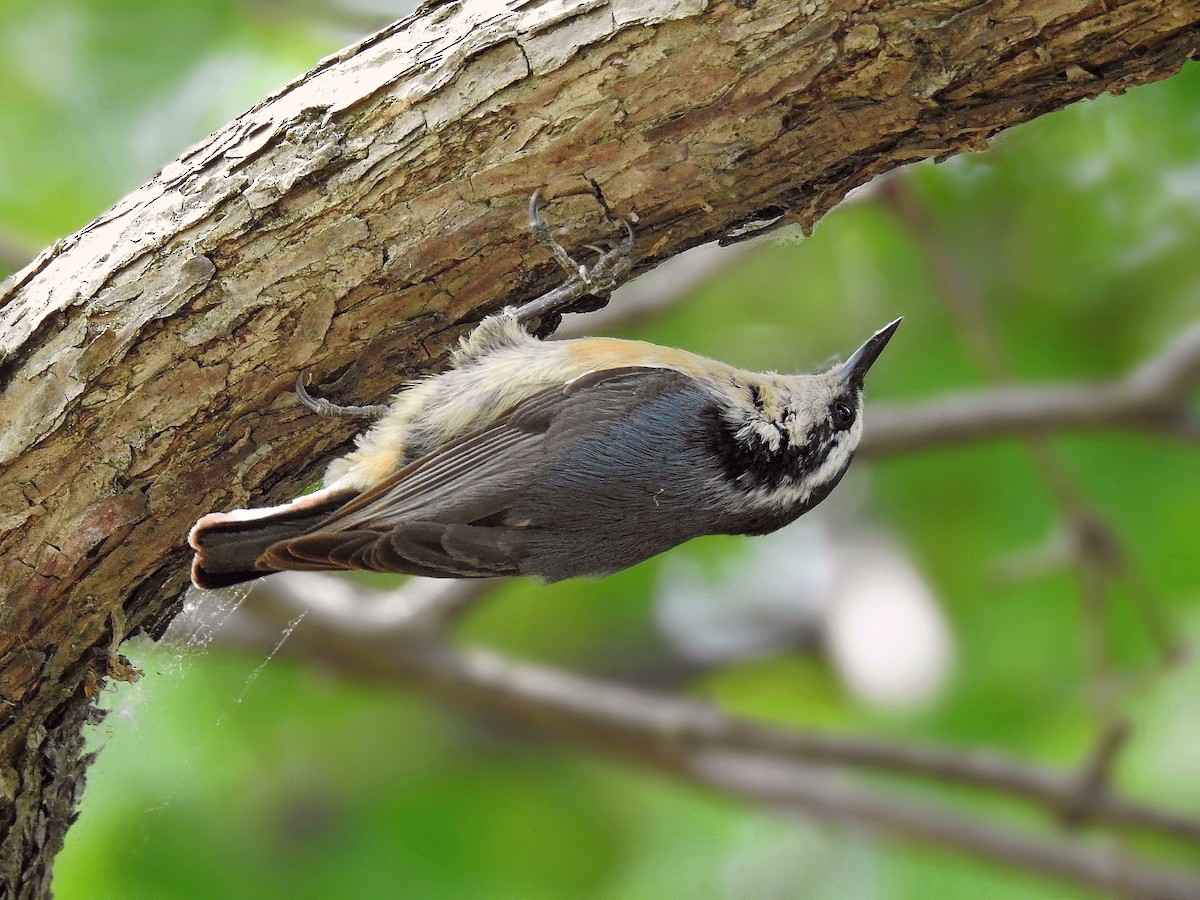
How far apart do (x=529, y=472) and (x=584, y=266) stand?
53 centimetres

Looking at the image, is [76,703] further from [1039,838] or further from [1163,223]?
[1163,223]

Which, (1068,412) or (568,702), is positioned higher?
(1068,412)

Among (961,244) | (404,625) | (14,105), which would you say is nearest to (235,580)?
(404,625)

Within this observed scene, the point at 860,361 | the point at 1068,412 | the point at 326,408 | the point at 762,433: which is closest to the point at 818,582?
the point at 1068,412

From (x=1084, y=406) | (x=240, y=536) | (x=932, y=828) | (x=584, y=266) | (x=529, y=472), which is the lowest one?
(x=932, y=828)

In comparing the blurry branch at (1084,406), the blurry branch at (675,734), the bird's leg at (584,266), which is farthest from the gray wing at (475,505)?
the blurry branch at (1084,406)

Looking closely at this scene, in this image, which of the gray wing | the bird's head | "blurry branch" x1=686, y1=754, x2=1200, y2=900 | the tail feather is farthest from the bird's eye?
"blurry branch" x1=686, y1=754, x2=1200, y2=900

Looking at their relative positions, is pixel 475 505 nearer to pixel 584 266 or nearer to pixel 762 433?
pixel 584 266

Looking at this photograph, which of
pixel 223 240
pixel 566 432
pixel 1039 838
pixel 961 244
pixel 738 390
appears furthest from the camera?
pixel 961 244

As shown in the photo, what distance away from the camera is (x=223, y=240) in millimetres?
2586

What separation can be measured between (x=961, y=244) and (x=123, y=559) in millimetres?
4039

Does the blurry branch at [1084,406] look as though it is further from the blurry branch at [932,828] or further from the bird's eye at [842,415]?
the bird's eye at [842,415]

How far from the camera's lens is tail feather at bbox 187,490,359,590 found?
107 inches

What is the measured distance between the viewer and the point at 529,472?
9.82 ft
